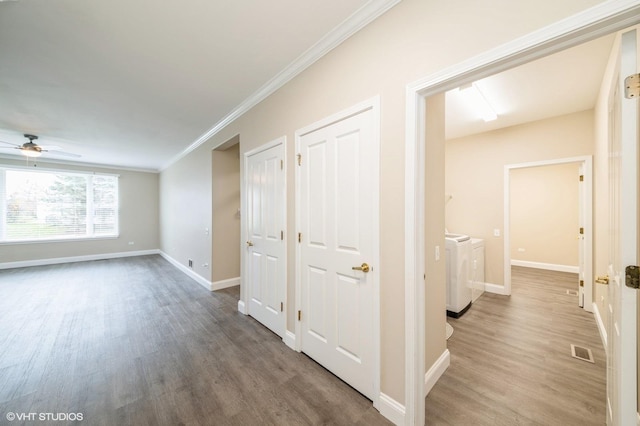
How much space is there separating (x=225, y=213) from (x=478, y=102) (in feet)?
14.3

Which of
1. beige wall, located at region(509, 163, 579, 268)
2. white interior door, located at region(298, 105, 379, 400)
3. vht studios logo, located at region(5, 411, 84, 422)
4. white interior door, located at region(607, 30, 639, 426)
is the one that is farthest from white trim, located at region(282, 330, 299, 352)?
beige wall, located at region(509, 163, 579, 268)

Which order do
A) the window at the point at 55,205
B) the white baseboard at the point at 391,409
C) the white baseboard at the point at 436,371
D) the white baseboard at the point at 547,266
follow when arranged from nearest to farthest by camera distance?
1. the white baseboard at the point at 391,409
2. the white baseboard at the point at 436,371
3. the white baseboard at the point at 547,266
4. the window at the point at 55,205

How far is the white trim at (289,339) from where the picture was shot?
2379 millimetres

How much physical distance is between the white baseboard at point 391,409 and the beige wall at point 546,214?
19.7ft

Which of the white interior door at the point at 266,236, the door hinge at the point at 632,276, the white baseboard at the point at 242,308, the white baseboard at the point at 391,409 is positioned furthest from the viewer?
the white baseboard at the point at 242,308

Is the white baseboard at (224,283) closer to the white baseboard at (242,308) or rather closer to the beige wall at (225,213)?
the beige wall at (225,213)

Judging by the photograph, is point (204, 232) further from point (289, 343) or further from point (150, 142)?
point (289, 343)

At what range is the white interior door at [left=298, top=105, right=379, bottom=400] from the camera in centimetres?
171

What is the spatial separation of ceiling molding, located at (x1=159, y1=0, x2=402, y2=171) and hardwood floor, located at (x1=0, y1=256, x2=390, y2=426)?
2801 mm

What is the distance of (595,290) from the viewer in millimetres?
3102

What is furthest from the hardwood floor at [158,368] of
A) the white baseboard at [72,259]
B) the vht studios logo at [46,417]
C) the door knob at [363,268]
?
the white baseboard at [72,259]

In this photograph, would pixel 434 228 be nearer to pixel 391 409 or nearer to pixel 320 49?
pixel 391 409

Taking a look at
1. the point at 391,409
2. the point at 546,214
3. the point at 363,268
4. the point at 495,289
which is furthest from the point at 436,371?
the point at 546,214

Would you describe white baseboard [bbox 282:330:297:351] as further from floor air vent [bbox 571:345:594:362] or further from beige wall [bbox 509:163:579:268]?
beige wall [bbox 509:163:579:268]
